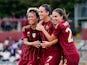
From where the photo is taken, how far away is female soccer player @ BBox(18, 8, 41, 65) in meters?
9.14

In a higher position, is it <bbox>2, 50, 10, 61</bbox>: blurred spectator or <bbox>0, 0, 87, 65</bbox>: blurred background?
<bbox>0, 0, 87, 65</bbox>: blurred background

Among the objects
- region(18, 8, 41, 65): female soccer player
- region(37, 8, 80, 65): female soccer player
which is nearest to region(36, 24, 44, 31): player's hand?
region(37, 8, 80, 65): female soccer player

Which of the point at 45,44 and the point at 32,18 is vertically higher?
the point at 32,18

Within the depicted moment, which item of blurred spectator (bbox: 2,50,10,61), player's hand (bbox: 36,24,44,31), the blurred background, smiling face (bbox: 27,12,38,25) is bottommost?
blurred spectator (bbox: 2,50,10,61)

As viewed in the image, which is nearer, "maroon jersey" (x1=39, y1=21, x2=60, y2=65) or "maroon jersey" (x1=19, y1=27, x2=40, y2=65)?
"maroon jersey" (x1=39, y1=21, x2=60, y2=65)

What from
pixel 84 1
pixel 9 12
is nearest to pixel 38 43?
pixel 84 1

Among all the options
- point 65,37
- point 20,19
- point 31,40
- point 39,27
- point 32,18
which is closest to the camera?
point 65,37

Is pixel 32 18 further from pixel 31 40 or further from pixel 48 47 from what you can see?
pixel 48 47

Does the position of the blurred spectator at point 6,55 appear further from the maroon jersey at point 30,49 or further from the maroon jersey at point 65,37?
the maroon jersey at point 65,37

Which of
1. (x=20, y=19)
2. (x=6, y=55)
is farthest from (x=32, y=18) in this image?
(x=20, y=19)

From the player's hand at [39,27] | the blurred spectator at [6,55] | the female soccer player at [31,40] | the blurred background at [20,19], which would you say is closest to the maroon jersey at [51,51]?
the player's hand at [39,27]

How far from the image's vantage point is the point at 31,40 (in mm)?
9266

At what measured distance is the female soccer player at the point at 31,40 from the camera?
914 centimetres

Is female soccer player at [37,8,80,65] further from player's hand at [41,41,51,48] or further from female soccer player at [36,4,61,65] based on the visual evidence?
female soccer player at [36,4,61,65]
